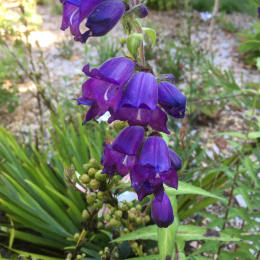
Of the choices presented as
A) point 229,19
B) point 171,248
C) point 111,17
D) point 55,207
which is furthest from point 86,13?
point 229,19

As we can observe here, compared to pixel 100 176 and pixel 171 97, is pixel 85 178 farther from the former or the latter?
pixel 171 97

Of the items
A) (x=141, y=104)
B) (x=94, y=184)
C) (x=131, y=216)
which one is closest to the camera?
(x=141, y=104)

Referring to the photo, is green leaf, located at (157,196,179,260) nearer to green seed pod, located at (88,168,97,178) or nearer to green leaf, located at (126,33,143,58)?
green seed pod, located at (88,168,97,178)

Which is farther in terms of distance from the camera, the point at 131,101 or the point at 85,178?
the point at 85,178

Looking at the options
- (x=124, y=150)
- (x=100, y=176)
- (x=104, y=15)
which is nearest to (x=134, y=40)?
(x=104, y=15)

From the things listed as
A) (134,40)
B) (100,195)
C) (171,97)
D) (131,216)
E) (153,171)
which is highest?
(134,40)

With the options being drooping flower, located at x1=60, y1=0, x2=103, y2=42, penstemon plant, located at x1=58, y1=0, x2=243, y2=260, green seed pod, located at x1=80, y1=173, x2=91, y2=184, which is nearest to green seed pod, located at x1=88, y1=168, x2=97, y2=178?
green seed pod, located at x1=80, y1=173, x2=91, y2=184

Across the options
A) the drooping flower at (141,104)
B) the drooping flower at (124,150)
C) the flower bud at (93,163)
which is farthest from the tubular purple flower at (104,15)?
the flower bud at (93,163)
